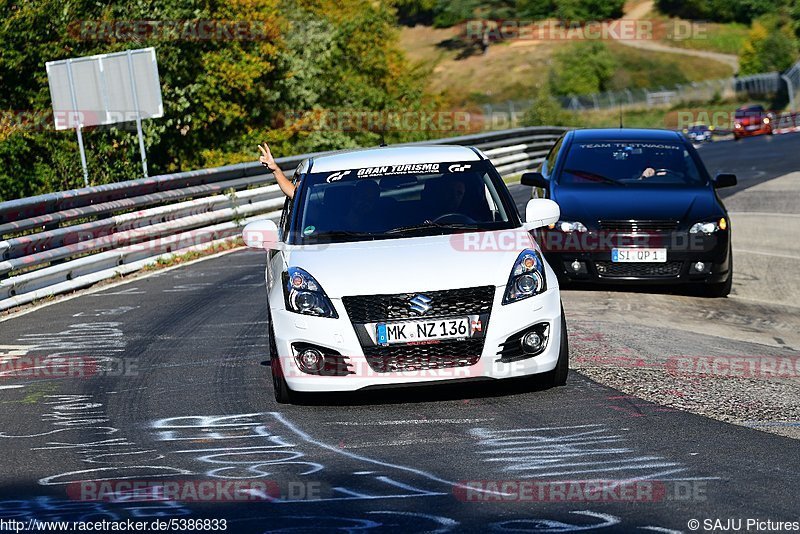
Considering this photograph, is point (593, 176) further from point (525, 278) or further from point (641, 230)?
point (525, 278)

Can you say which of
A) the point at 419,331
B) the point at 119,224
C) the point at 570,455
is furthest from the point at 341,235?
the point at 119,224

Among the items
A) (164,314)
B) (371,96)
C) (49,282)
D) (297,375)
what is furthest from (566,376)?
(371,96)

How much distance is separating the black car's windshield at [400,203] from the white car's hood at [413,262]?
0.19 meters

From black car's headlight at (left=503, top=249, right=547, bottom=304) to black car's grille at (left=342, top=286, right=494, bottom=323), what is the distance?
7.6 inches

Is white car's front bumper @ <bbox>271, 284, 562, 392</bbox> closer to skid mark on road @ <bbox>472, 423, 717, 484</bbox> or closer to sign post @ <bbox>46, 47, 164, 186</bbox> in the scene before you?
skid mark on road @ <bbox>472, 423, 717, 484</bbox>

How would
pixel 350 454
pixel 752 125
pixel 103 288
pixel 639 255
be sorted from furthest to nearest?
pixel 752 125 → pixel 103 288 → pixel 639 255 → pixel 350 454

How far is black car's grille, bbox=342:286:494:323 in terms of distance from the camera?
7.13 m

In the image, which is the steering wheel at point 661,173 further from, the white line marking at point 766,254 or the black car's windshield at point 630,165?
the white line marking at point 766,254

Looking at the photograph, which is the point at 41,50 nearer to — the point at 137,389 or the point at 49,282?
the point at 49,282

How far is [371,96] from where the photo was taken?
43.0m

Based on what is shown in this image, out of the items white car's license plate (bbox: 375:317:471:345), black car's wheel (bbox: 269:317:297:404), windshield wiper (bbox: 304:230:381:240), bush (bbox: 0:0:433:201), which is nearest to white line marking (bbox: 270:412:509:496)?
black car's wheel (bbox: 269:317:297:404)

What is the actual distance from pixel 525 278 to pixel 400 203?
1266 millimetres

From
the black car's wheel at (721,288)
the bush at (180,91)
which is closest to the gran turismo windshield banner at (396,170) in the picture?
the black car's wheel at (721,288)

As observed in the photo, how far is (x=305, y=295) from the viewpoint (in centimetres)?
739
